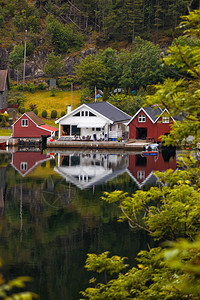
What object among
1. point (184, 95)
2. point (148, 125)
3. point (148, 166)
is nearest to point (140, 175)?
point (148, 166)

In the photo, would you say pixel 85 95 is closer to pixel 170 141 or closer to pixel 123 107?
pixel 123 107

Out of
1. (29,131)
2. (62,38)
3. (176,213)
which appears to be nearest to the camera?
(176,213)

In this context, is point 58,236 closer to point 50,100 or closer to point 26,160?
point 26,160

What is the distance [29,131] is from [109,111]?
43.5 feet

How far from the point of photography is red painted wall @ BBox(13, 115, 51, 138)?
71438 millimetres

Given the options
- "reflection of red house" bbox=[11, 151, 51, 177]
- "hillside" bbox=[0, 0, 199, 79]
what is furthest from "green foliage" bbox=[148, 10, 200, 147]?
"hillside" bbox=[0, 0, 199, 79]

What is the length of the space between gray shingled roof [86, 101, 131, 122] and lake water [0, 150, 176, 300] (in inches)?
768

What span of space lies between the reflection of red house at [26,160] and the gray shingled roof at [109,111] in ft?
46.8

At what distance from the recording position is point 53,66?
343 ft

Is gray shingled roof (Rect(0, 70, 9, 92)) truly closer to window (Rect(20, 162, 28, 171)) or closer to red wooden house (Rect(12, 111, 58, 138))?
red wooden house (Rect(12, 111, 58, 138))

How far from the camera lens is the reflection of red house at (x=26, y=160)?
47.5 m

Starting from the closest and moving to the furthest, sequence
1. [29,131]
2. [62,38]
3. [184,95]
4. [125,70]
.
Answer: [184,95], [29,131], [125,70], [62,38]

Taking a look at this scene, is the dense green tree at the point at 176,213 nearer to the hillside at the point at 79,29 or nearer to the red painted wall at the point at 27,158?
the red painted wall at the point at 27,158

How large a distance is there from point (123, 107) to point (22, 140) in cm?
2114
